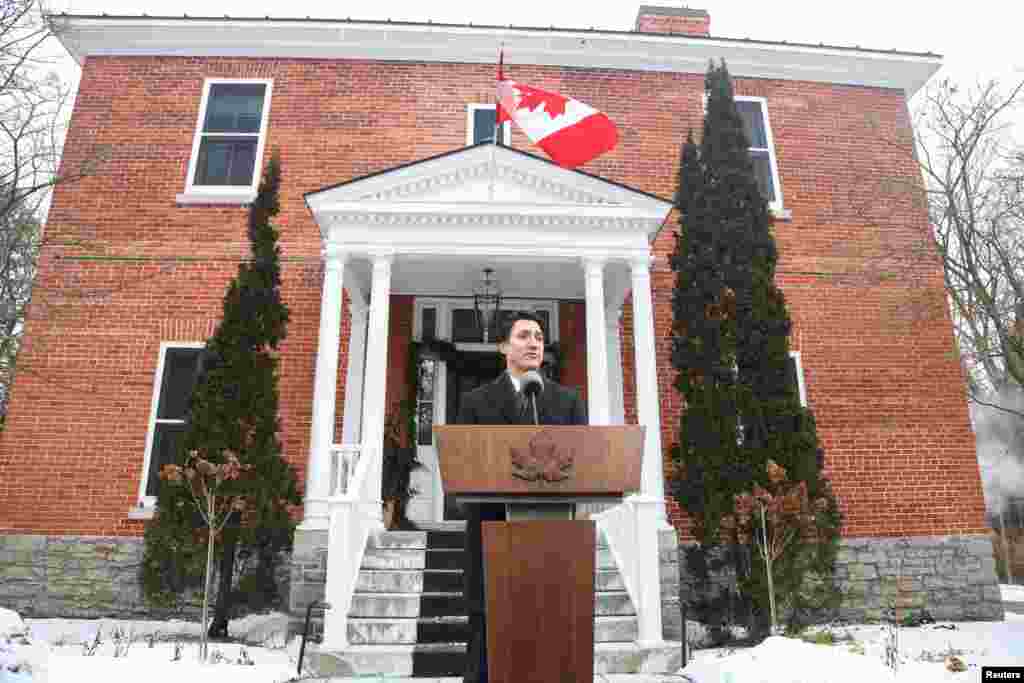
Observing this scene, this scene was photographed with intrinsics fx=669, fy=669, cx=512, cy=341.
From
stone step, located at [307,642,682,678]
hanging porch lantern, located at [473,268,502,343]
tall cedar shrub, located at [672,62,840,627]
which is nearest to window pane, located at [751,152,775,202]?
tall cedar shrub, located at [672,62,840,627]

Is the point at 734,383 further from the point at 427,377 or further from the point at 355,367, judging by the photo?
the point at 355,367

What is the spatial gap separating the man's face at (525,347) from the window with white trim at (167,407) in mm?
7718

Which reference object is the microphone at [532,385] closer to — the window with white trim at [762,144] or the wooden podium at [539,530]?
the wooden podium at [539,530]

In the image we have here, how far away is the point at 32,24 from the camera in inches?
313

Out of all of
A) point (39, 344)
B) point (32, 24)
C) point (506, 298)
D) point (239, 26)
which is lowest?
point (39, 344)

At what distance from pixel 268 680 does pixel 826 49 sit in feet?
40.6

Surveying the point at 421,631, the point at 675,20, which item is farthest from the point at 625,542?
the point at 675,20

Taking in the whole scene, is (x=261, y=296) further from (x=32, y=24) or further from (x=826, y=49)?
(x=826, y=49)

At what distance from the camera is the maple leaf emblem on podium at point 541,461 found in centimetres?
223

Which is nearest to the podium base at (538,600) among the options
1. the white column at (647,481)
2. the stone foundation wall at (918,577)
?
the white column at (647,481)

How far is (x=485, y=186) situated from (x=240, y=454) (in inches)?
171

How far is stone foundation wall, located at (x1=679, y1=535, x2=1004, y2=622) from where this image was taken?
30.1ft

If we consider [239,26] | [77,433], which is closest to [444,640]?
[77,433]

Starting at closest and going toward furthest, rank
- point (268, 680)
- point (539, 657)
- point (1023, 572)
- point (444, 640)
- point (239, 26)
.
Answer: point (539, 657)
point (268, 680)
point (444, 640)
point (239, 26)
point (1023, 572)
